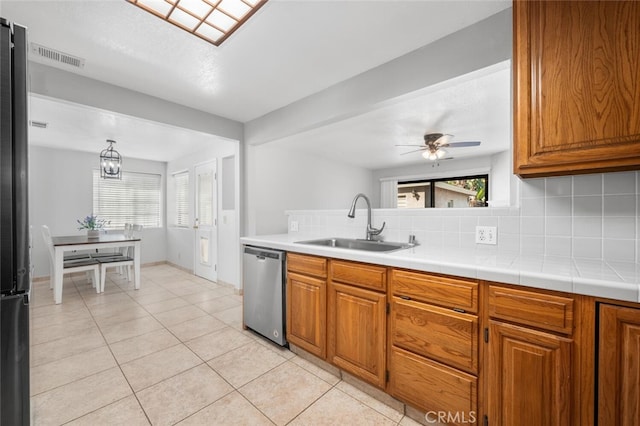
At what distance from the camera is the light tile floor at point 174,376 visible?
5.15ft

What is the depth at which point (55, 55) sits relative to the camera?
6.78 feet

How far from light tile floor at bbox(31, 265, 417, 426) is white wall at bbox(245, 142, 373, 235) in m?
1.35

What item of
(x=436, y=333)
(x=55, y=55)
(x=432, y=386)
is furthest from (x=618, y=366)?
(x=55, y=55)

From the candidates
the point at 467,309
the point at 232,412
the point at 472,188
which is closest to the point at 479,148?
the point at 472,188

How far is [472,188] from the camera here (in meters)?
6.22

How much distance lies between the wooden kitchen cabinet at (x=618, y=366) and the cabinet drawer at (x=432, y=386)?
1.45 feet

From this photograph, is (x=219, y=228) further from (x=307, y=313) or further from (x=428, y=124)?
(x=428, y=124)

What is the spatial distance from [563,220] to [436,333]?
0.96 meters

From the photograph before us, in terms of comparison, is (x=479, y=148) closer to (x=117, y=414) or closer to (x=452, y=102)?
(x=452, y=102)

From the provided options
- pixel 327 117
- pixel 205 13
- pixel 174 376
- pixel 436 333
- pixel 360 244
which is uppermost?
pixel 205 13

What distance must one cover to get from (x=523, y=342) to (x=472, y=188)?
19.2 feet

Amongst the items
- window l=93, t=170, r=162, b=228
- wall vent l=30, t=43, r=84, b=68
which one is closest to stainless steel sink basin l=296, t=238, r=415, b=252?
wall vent l=30, t=43, r=84, b=68

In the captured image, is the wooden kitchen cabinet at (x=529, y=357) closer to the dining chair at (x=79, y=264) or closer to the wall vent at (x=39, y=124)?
the dining chair at (x=79, y=264)

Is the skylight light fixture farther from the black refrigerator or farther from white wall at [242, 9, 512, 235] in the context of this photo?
white wall at [242, 9, 512, 235]
